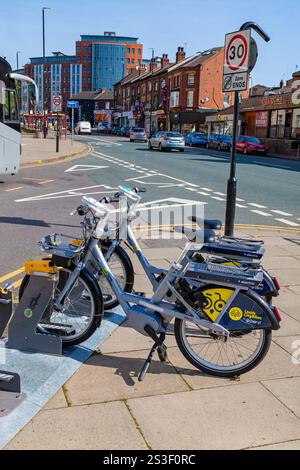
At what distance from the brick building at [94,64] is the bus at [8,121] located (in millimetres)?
138271

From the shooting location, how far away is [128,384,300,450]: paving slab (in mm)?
2887

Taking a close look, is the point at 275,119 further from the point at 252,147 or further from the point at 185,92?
the point at 185,92

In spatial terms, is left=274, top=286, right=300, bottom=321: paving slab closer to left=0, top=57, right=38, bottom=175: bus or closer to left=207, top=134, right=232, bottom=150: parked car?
left=0, top=57, right=38, bottom=175: bus

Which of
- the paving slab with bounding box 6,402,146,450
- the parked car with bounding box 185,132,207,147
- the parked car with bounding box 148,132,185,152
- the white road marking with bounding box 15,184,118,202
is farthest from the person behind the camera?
the parked car with bounding box 185,132,207,147

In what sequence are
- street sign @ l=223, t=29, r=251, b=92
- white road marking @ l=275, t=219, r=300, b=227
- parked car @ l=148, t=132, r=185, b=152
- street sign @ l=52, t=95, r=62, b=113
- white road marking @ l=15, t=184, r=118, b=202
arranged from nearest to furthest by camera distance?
1. street sign @ l=223, t=29, r=251, b=92
2. white road marking @ l=275, t=219, r=300, b=227
3. white road marking @ l=15, t=184, r=118, b=202
4. street sign @ l=52, t=95, r=62, b=113
5. parked car @ l=148, t=132, r=185, b=152

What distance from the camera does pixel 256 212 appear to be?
11.4 m

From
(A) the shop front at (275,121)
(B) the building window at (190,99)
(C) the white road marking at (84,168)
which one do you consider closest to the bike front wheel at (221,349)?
(C) the white road marking at (84,168)

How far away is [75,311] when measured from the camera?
411cm

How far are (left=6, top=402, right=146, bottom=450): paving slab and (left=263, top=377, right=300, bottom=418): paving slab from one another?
109 centimetres

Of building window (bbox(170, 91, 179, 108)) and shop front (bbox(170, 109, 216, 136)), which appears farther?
building window (bbox(170, 91, 179, 108))

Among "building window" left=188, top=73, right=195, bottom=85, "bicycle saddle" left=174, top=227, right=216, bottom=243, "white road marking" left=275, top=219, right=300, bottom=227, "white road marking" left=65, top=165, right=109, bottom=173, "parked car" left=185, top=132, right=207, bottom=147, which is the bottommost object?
"white road marking" left=275, top=219, right=300, bottom=227

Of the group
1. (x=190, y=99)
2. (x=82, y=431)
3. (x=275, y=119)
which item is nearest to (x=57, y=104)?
(x=275, y=119)

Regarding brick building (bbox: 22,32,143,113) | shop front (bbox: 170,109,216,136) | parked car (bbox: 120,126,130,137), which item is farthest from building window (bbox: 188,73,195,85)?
brick building (bbox: 22,32,143,113)

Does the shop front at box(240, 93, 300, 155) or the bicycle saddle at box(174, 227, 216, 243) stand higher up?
the shop front at box(240, 93, 300, 155)
